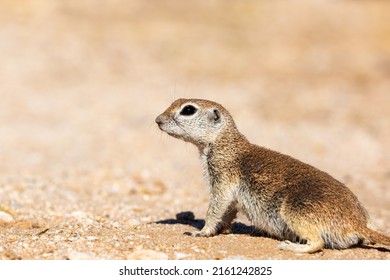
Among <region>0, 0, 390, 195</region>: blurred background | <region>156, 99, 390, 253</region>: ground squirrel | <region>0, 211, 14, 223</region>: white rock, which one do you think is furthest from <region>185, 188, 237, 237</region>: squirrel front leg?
<region>0, 0, 390, 195</region>: blurred background

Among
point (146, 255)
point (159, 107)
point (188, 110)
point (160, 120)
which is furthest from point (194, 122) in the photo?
point (159, 107)

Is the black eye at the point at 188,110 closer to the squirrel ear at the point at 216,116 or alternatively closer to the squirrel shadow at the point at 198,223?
the squirrel ear at the point at 216,116

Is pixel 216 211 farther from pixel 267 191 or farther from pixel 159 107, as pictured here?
pixel 159 107

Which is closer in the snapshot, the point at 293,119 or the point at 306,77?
the point at 293,119

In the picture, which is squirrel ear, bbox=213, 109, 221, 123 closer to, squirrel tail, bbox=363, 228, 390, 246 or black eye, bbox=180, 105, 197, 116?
black eye, bbox=180, 105, 197, 116

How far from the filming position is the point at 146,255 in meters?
5.22

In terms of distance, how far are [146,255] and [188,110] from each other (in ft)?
5.70

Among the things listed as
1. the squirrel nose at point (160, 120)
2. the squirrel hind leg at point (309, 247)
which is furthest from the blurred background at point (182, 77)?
the squirrel hind leg at point (309, 247)

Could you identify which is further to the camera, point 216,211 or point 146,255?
point 216,211

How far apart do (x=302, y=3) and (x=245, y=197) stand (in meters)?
22.4

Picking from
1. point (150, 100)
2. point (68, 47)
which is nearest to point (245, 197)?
point (150, 100)
